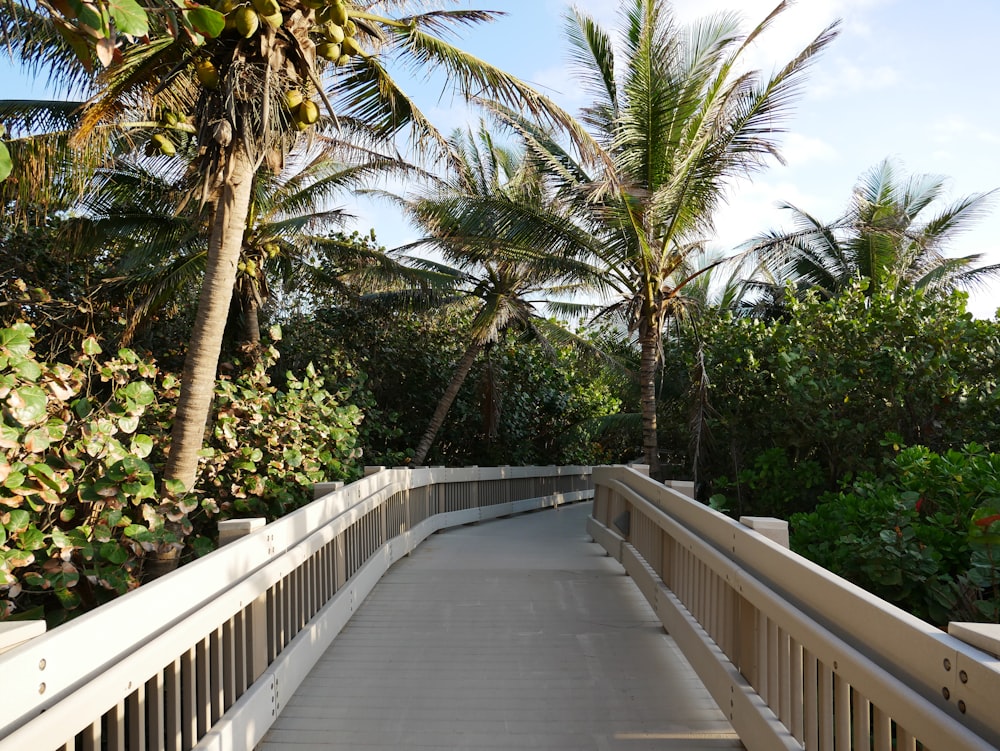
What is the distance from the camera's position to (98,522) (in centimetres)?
455

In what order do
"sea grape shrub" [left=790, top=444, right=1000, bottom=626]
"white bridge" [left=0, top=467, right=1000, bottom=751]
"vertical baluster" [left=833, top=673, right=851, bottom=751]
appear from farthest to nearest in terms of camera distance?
"sea grape shrub" [left=790, top=444, right=1000, bottom=626] → "vertical baluster" [left=833, top=673, right=851, bottom=751] → "white bridge" [left=0, top=467, right=1000, bottom=751]

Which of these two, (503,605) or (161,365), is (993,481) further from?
(161,365)

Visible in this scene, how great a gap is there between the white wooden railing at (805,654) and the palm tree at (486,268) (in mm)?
8009

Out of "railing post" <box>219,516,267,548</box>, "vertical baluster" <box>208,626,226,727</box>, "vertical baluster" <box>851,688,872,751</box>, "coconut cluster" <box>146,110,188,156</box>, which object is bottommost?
"vertical baluster" <box>208,626,226,727</box>

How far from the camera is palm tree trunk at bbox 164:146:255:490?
5668 mm

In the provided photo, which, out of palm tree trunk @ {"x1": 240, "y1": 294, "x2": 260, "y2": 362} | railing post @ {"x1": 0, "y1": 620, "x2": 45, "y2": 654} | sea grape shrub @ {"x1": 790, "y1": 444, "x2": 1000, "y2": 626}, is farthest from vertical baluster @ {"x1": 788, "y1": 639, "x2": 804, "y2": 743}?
palm tree trunk @ {"x1": 240, "y1": 294, "x2": 260, "y2": 362}

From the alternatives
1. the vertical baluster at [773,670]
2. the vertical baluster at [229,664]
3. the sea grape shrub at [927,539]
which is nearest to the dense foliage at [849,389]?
the sea grape shrub at [927,539]

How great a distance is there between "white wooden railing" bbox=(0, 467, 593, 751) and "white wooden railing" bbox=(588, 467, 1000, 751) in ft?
6.67

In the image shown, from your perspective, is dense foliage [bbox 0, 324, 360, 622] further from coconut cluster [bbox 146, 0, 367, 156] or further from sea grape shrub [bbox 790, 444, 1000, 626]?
sea grape shrub [bbox 790, 444, 1000, 626]

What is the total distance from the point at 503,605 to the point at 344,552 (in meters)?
1.40

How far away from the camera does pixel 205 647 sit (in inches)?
118

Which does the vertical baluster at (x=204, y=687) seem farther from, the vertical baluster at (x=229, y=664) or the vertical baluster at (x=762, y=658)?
the vertical baluster at (x=762, y=658)

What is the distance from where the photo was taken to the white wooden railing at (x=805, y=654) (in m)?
1.83

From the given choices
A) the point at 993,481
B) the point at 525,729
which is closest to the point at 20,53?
the point at 525,729
